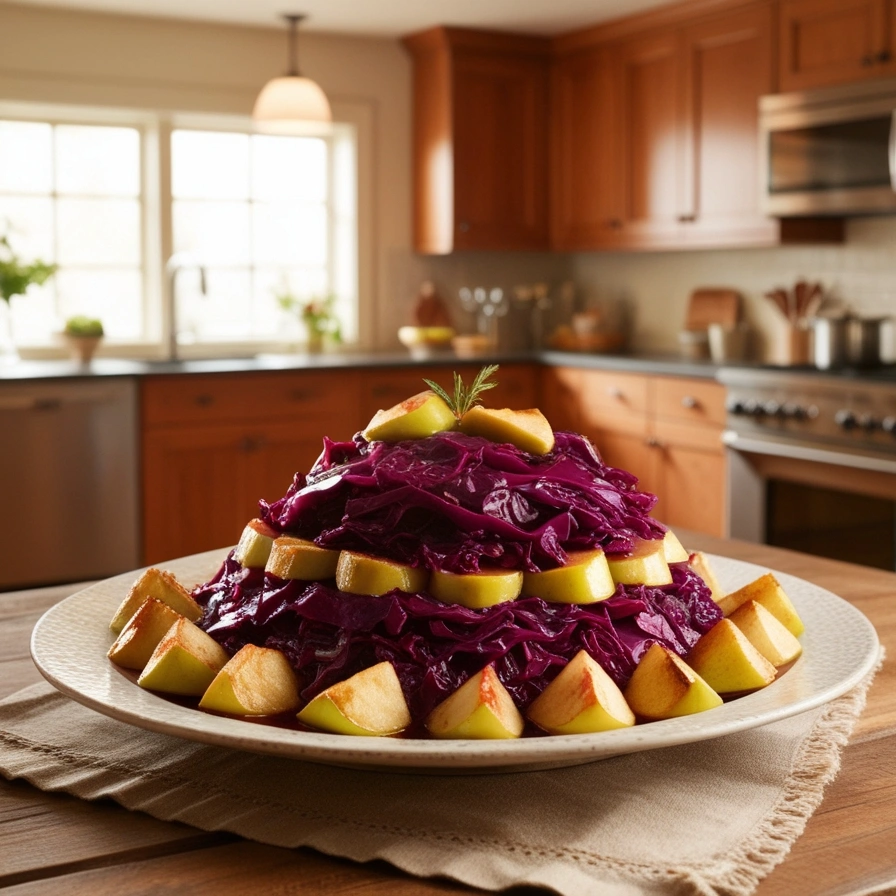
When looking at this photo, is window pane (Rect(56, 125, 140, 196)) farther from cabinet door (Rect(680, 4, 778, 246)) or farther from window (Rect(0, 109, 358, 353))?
cabinet door (Rect(680, 4, 778, 246))

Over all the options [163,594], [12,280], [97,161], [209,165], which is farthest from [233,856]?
[209,165]

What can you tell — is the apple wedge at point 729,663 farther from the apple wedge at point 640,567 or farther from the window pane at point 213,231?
the window pane at point 213,231

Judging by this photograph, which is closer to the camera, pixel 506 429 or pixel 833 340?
pixel 506 429

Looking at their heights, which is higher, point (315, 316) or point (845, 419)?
point (315, 316)

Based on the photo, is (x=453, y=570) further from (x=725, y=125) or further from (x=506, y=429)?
(x=725, y=125)

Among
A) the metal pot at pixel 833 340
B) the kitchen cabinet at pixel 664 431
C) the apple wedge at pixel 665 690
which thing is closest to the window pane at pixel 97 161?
the kitchen cabinet at pixel 664 431

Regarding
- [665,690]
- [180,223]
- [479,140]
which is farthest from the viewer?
[479,140]

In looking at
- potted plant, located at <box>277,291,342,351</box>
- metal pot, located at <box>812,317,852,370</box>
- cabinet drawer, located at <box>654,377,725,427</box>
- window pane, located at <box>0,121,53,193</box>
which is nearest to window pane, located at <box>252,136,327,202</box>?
potted plant, located at <box>277,291,342,351</box>

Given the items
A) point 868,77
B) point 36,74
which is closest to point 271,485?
point 36,74

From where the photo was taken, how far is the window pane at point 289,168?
5762 millimetres

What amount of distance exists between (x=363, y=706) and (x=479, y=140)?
16.7 ft

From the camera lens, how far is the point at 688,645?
3.62 feet

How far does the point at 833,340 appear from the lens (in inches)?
169

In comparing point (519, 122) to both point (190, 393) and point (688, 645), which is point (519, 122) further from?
point (688, 645)
